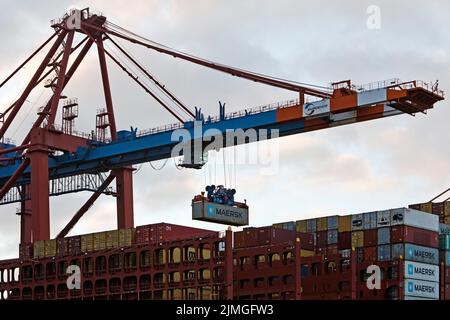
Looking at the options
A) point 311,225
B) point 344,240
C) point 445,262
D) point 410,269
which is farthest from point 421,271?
point 311,225

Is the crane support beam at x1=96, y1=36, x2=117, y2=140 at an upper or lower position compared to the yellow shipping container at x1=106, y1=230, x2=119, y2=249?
upper

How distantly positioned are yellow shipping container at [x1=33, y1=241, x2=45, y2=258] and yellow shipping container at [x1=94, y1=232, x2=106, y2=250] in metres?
4.40

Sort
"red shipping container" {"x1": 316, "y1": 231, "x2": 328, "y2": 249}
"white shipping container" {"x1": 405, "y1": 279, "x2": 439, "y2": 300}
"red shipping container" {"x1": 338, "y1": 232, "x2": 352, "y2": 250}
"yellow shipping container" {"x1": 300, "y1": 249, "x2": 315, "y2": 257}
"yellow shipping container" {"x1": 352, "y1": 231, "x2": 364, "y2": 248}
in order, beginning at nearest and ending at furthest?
"white shipping container" {"x1": 405, "y1": 279, "x2": 439, "y2": 300} < "yellow shipping container" {"x1": 352, "y1": 231, "x2": 364, "y2": 248} < "red shipping container" {"x1": 338, "y1": 232, "x2": 352, "y2": 250} < "yellow shipping container" {"x1": 300, "y1": 249, "x2": 315, "y2": 257} < "red shipping container" {"x1": 316, "y1": 231, "x2": 328, "y2": 249}

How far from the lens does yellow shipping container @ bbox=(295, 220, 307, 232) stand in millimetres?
74688

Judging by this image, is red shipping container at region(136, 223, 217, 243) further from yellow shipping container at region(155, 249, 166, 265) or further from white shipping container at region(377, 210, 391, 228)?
white shipping container at region(377, 210, 391, 228)

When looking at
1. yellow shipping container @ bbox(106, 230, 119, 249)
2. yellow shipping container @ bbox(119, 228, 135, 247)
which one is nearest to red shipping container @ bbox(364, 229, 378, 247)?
yellow shipping container @ bbox(119, 228, 135, 247)

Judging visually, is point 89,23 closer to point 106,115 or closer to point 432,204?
point 106,115

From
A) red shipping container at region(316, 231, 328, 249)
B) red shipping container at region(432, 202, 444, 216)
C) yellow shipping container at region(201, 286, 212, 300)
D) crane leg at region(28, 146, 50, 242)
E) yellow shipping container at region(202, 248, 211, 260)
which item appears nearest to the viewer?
yellow shipping container at region(201, 286, 212, 300)

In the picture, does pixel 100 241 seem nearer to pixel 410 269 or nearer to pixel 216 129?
pixel 216 129

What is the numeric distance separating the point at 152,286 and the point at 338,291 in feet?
43.4

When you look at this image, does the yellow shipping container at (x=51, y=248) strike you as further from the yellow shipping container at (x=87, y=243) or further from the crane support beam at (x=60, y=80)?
the crane support beam at (x=60, y=80)

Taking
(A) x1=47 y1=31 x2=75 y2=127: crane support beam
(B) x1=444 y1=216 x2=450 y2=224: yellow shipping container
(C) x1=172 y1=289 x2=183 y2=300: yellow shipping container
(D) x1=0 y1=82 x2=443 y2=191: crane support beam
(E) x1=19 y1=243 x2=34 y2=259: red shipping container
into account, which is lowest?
(C) x1=172 y1=289 x2=183 y2=300: yellow shipping container

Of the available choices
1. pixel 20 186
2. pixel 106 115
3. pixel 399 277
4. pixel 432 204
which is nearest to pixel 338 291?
pixel 399 277

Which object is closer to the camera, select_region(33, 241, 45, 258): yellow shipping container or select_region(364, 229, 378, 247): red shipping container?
select_region(364, 229, 378, 247): red shipping container
